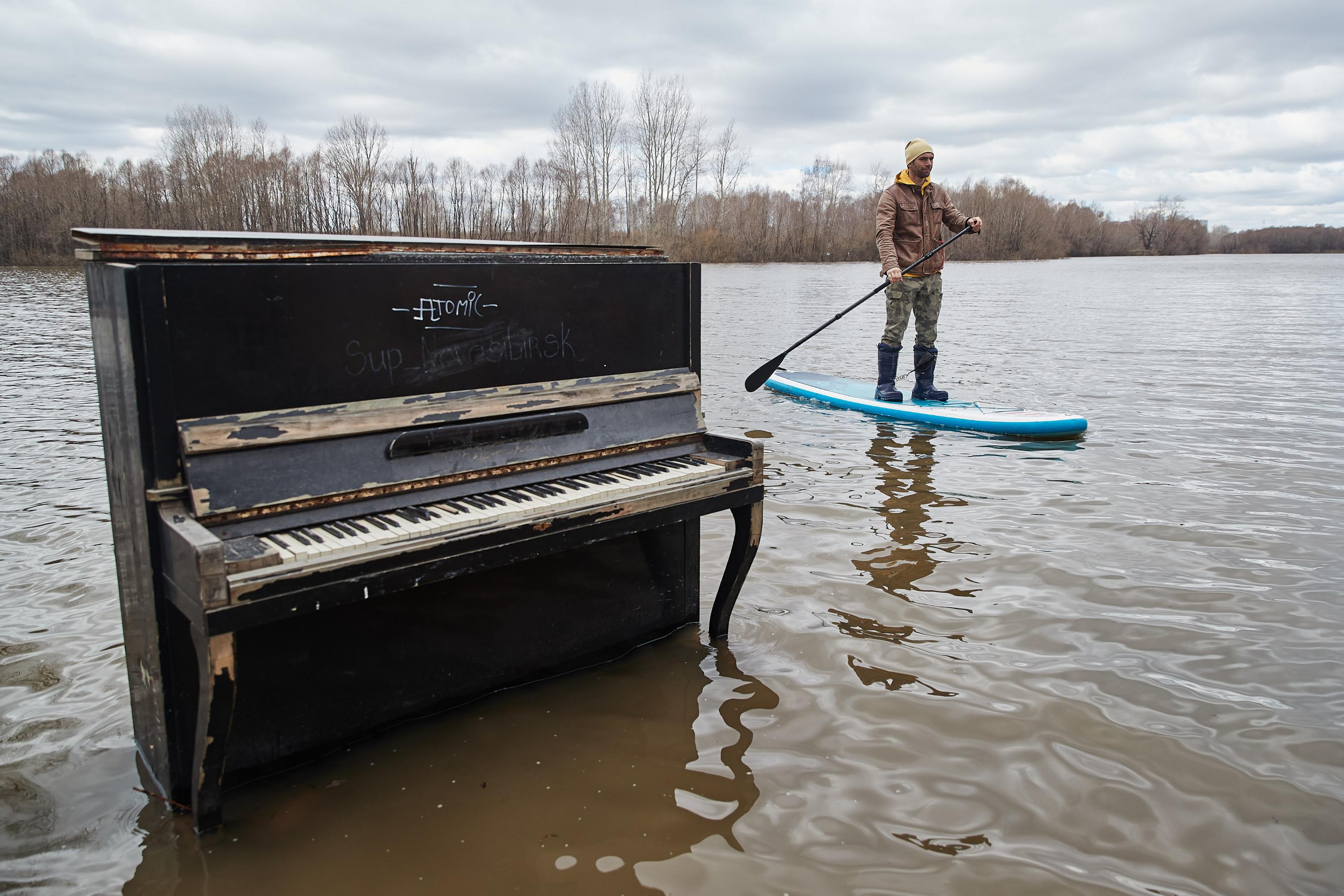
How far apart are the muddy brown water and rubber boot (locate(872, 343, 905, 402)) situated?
254cm

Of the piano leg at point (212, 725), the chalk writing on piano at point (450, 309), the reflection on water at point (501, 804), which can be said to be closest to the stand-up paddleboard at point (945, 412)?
the reflection on water at point (501, 804)

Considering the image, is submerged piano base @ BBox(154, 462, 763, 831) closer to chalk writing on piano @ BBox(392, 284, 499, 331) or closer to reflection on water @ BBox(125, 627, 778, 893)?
reflection on water @ BBox(125, 627, 778, 893)

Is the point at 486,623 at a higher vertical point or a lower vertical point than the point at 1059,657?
higher

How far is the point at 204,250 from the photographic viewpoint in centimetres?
217

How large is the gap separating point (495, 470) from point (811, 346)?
13.3 metres

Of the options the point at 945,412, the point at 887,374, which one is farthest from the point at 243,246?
the point at 887,374

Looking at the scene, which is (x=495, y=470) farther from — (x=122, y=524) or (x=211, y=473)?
(x=122, y=524)

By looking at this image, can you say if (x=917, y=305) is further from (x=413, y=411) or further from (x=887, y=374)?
(x=413, y=411)

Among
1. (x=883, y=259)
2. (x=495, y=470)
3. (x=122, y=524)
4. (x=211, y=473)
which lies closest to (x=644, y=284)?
(x=495, y=470)

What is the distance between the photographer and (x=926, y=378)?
8602 millimetres

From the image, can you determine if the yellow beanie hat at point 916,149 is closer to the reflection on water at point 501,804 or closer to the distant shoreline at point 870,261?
the reflection on water at point 501,804

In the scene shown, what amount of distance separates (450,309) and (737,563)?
59.2 inches

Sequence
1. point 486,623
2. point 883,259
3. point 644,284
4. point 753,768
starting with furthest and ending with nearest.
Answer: point 883,259 < point 644,284 < point 486,623 < point 753,768

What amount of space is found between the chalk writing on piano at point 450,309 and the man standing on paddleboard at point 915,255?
5687 millimetres
